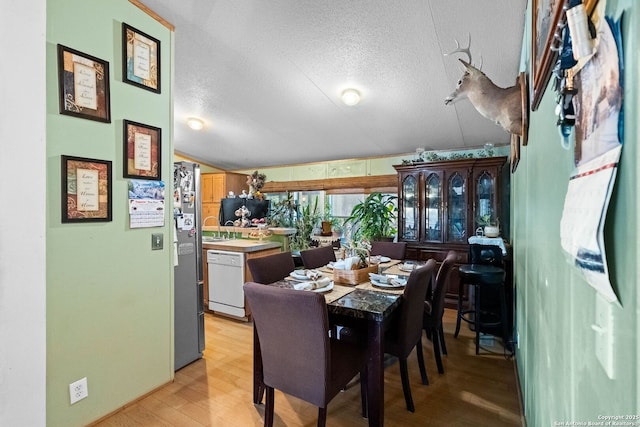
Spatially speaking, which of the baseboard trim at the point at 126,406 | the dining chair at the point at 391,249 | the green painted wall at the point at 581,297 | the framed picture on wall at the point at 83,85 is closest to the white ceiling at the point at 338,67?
the framed picture on wall at the point at 83,85

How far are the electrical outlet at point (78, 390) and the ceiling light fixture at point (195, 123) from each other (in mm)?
3633

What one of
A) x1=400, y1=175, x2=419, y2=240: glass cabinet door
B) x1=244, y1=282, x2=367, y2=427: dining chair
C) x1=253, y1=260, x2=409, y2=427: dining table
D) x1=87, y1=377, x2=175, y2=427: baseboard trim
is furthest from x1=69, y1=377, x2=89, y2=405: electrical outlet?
x1=400, y1=175, x2=419, y2=240: glass cabinet door

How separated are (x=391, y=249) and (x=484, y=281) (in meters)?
1.00

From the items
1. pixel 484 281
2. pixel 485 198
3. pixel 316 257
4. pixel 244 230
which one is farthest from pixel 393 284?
pixel 244 230

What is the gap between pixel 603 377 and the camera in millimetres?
541

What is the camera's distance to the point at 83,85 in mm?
1826

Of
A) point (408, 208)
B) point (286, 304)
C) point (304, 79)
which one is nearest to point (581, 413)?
point (286, 304)

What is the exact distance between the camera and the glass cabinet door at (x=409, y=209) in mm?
4438

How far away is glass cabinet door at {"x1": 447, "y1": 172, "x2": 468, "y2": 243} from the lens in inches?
162

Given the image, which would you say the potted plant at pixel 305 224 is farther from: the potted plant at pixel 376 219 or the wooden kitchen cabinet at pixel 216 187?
the wooden kitchen cabinet at pixel 216 187

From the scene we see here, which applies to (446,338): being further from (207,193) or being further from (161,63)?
(207,193)

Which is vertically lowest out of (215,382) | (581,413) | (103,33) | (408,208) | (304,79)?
(215,382)

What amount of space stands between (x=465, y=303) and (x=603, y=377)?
379 cm

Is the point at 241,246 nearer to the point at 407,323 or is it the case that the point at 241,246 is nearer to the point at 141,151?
the point at 141,151
